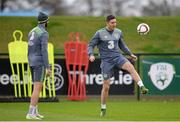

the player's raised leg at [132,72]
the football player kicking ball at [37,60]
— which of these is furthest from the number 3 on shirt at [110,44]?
the football player kicking ball at [37,60]

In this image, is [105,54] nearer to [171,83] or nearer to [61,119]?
[61,119]

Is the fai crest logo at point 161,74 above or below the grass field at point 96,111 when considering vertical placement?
above

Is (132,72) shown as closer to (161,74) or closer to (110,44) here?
(110,44)

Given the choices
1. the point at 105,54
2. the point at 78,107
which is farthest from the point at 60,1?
the point at 105,54

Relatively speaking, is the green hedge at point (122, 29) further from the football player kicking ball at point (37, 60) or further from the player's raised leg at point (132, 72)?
the football player kicking ball at point (37, 60)

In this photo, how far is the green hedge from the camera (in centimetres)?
3431

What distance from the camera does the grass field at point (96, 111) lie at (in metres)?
18.0

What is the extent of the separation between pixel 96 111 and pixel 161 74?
15.5ft

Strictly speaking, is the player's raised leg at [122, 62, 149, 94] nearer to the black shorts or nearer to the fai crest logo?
the black shorts

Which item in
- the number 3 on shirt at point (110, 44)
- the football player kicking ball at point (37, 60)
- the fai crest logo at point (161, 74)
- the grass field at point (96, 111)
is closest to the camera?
the football player kicking ball at point (37, 60)

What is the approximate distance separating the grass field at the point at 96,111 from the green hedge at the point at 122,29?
1028 cm

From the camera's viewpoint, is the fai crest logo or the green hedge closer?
the fai crest logo

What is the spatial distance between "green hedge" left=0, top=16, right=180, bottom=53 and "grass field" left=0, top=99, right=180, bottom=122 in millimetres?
10282

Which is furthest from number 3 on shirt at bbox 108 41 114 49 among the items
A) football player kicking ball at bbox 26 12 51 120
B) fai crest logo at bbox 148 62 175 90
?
fai crest logo at bbox 148 62 175 90
